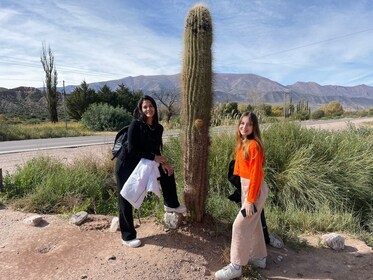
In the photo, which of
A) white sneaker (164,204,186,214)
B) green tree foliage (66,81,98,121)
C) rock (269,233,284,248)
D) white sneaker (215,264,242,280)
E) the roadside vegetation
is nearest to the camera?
white sneaker (215,264,242,280)

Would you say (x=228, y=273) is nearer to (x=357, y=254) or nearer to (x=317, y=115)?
(x=357, y=254)

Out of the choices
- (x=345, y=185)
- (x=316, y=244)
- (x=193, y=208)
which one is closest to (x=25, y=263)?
(x=193, y=208)

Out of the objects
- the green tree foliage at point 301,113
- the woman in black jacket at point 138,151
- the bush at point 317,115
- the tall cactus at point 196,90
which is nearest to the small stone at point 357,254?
the tall cactus at point 196,90

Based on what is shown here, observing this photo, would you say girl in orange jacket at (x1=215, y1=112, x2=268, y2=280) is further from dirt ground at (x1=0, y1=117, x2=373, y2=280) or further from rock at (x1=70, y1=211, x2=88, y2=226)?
rock at (x1=70, y1=211, x2=88, y2=226)

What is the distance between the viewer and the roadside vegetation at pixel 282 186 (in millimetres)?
4828

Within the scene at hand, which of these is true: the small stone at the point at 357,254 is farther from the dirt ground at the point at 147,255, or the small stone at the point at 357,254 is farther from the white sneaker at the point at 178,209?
the white sneaker at the point at 178,209

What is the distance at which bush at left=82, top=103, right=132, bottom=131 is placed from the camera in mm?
24953

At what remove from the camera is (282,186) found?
572 centimetres

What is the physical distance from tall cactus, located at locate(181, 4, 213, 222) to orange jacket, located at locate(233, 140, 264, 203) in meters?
0.72

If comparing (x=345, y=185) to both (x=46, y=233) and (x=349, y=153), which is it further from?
(x=46, y=233)

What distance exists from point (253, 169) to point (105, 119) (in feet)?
75.1

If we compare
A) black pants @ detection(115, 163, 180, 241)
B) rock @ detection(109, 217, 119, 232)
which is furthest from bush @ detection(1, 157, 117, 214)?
black pants @ detection(115, 163, 180, 241)

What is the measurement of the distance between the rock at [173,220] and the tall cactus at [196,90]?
513 millimetres

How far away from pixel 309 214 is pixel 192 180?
2.03m
